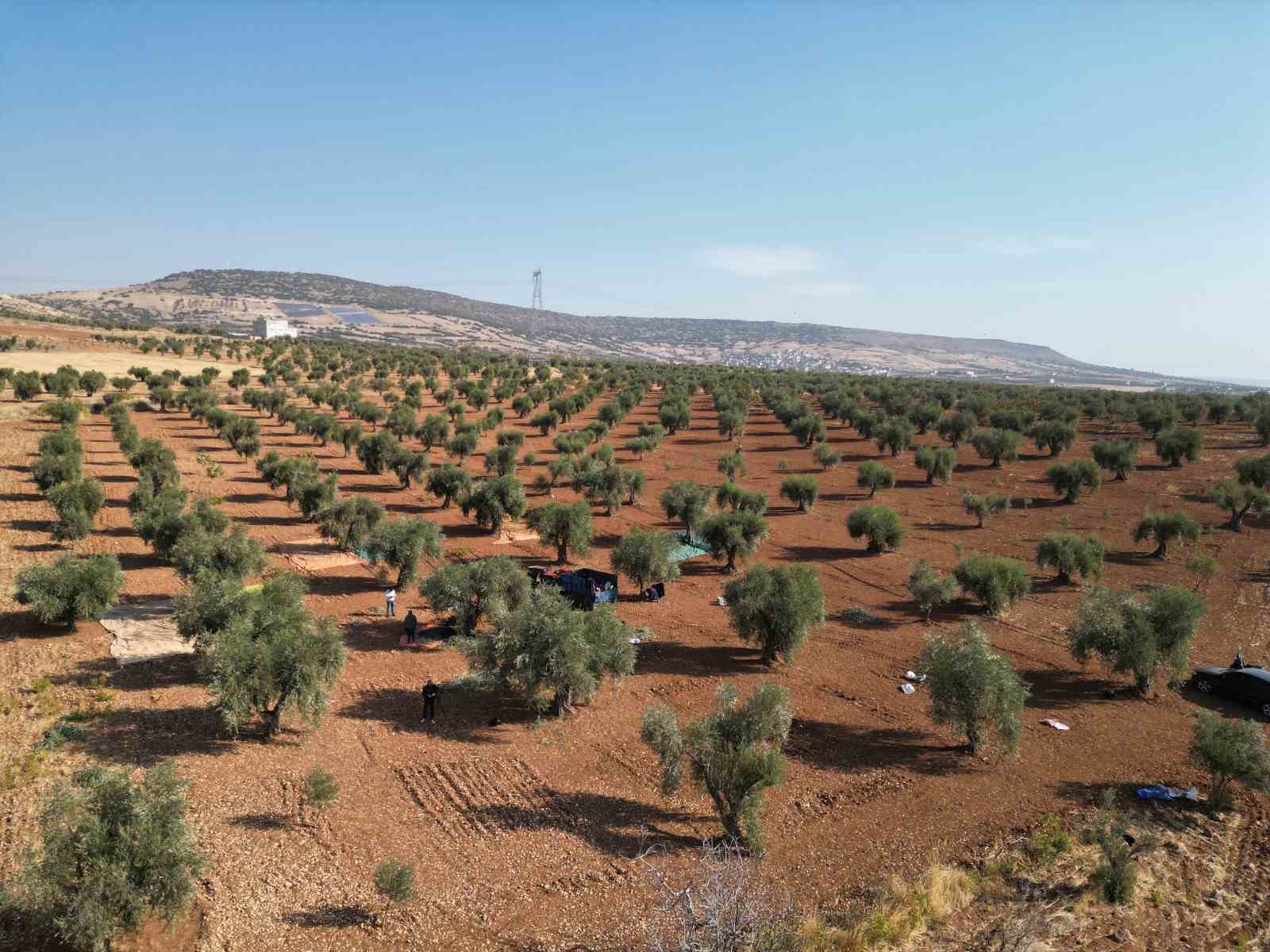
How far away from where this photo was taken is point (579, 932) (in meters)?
11.6

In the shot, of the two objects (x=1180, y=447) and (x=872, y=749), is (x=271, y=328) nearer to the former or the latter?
(x=1180, y=447)

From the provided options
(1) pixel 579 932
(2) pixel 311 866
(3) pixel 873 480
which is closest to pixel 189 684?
(2) pixel 311 866

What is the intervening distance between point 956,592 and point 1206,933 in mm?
16587

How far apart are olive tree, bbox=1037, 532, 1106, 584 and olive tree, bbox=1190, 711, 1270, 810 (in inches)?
594

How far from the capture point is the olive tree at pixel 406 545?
86.3 feet

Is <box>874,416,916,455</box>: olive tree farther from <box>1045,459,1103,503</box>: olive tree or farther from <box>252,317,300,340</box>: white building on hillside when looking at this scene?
<box>252,317,300,340</box>: white building on hillside

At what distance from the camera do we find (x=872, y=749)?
1791cm

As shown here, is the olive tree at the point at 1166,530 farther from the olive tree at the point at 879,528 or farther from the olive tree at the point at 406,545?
the olive tree at the point at 406,545

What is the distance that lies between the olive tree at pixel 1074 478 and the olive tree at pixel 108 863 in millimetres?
48900

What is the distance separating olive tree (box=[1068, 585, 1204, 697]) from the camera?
810 inches

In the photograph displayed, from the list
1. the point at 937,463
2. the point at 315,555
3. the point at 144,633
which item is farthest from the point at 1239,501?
the point at 144,633

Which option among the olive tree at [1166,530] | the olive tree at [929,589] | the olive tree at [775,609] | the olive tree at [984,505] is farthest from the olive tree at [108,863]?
the olive tree at [1166,530]

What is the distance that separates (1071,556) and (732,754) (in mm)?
23688

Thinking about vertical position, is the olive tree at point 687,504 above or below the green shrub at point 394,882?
above
